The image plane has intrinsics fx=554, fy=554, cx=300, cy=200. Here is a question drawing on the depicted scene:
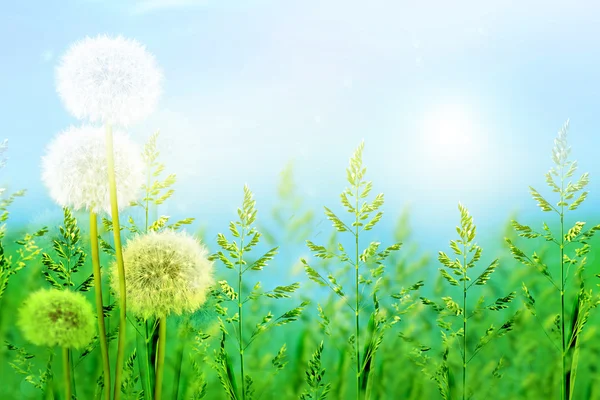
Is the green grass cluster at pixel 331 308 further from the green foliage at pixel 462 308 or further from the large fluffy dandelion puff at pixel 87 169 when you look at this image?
the large fluffy dandelion puff at pixel 87 169

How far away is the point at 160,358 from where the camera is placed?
4.83 ft

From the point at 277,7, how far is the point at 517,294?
1076 mm

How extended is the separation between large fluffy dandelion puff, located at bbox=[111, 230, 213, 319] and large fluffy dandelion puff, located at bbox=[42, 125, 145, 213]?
0.48 ft

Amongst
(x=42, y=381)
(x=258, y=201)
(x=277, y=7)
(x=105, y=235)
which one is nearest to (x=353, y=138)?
(x=258, y=201)

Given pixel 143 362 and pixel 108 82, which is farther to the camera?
pixel 143 362

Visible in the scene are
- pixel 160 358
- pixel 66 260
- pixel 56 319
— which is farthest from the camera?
pixel 66 260

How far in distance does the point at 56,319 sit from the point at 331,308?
71 centimetres

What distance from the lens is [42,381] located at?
157cm

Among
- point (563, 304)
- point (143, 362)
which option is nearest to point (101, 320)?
point (143, 362)

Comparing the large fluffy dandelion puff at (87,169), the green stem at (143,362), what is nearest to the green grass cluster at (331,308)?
the green stem at (143,362)

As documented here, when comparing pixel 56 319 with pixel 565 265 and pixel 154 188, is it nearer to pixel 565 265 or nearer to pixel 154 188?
pixel 154 188

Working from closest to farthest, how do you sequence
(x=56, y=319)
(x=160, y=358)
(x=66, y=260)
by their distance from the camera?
(x=56, y=319)
(x=160, y=358)
(x=66, y=260)

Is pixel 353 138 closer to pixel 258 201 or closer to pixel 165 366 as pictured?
pixel 258 201

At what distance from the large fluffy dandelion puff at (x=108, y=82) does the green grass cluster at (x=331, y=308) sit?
0.18 metres
